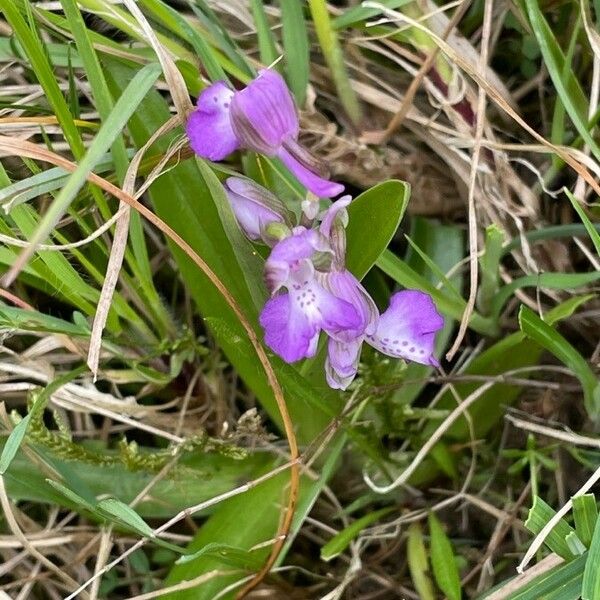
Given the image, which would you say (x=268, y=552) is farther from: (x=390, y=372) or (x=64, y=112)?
(x=64, y=112)

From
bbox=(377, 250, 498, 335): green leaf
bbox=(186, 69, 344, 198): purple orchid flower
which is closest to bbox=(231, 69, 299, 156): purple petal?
bbox=(186, 69, 344, 198): purple orchid flower

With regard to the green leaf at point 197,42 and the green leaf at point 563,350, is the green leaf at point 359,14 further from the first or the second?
the green leaf at point 563,350

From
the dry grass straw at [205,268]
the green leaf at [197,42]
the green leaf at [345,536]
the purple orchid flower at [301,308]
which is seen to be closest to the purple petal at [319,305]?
the purple orchid flower at [301,308]

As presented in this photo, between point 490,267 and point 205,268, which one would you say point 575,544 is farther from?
point 205,268

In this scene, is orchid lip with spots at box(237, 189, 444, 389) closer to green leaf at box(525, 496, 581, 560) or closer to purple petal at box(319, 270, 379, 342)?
purple petal at box(319, 270, 379, 342)

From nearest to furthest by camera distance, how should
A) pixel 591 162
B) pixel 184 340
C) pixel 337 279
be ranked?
pixel 337 279, pixel 591 162, pixel 184 340

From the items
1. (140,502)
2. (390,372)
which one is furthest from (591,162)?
(140,502)
